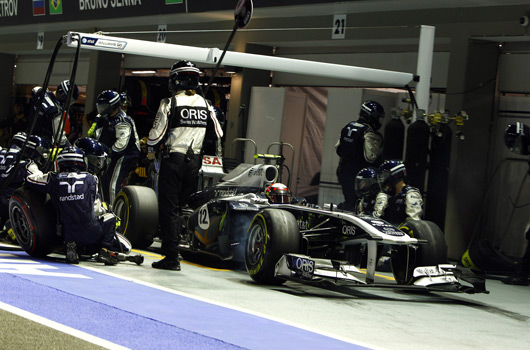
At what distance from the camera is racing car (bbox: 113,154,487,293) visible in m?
8.17

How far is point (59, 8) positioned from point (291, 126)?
735 cm

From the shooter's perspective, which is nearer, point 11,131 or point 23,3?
point 23,3

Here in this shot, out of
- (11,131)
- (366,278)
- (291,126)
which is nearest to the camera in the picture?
(366,278)

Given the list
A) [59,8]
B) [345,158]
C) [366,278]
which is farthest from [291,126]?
[366,278]

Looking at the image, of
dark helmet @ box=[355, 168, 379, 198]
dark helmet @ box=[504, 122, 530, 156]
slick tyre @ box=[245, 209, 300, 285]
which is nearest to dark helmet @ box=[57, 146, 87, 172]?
slick tyre @ box=[245, 209, 300, 285]

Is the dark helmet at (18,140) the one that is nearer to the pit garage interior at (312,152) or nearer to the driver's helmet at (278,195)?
the pit garage interior at (312,152)

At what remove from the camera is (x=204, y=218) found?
1005 centimetres

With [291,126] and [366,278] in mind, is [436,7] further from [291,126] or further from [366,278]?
[366,278]

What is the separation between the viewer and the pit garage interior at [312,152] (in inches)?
Result: 247

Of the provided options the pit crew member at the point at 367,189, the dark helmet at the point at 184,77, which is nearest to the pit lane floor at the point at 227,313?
the dark helmet at the point at 184,77

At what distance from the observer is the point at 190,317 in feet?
20.8

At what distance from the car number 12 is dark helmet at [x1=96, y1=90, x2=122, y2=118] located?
341 centimetres

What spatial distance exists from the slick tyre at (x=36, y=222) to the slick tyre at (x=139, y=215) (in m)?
Result: 1.67

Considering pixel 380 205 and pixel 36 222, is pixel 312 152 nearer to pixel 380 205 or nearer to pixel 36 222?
pixel 380 205
